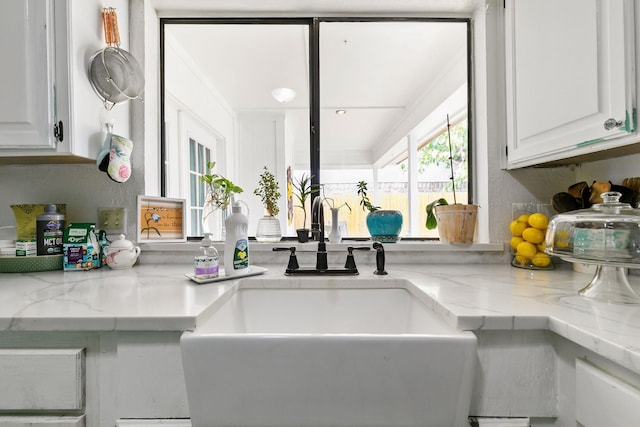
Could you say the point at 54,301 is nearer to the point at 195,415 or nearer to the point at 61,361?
the point at 61,361

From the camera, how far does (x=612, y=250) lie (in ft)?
2.48

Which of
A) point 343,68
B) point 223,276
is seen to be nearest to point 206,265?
point 223,276

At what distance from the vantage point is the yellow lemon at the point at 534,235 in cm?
121

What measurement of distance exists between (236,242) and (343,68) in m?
1.45

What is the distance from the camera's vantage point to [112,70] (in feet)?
3.92

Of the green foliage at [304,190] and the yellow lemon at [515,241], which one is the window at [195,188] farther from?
the yellow lemon at [515,241]

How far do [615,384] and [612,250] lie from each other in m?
0.38

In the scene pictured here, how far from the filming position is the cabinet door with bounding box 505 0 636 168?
31.3 inches

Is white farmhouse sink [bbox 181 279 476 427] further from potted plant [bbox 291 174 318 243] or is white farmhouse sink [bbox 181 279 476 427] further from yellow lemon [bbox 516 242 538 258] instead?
potted plant [bbox 291 174 318 243]

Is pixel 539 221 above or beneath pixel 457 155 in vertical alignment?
beneath

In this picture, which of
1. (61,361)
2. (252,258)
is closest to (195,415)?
(61,361)

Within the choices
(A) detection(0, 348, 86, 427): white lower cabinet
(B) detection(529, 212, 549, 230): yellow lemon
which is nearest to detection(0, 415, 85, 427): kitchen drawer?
(A) detection(0, 348, 86, 427): white lower cabinet

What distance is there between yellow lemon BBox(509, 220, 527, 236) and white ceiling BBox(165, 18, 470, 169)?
811mm

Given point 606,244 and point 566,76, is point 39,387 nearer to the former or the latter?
point 606,244
